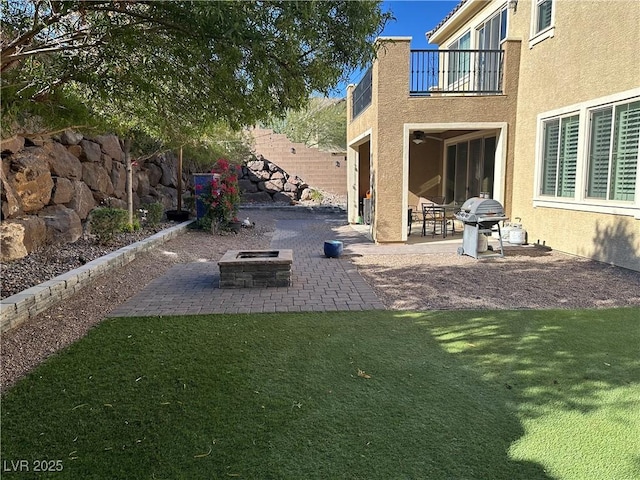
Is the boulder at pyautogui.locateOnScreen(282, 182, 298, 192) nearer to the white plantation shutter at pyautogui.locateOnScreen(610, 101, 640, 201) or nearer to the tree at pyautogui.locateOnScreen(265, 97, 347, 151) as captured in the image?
the tree at pyautogui.locateOnScreen(265, 97, 347, 151)

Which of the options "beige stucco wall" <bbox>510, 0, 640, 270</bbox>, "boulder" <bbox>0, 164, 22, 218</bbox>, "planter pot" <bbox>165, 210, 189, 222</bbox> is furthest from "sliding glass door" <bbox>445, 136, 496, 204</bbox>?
"boulder" <bbox>0, 164, 22, 218</bbox>

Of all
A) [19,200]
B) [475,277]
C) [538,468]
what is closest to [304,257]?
[475,277]

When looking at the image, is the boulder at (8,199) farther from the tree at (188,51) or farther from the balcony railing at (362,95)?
the balcony railing at (362,95)

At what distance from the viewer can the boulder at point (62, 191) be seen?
8.77 m

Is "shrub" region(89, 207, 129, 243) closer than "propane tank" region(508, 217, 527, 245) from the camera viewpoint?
Yes

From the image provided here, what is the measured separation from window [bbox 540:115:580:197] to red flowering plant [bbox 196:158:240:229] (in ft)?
24.8

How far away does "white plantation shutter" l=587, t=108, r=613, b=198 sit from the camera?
7891 mm

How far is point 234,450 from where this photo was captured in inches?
105

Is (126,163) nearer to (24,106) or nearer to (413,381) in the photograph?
(24,106)

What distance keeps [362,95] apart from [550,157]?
18.3ft

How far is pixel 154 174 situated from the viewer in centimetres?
1530

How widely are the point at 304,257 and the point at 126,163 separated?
5343 millimetres

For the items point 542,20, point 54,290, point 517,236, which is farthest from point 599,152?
point 54,290

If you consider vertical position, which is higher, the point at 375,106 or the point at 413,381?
the point at 375,106
